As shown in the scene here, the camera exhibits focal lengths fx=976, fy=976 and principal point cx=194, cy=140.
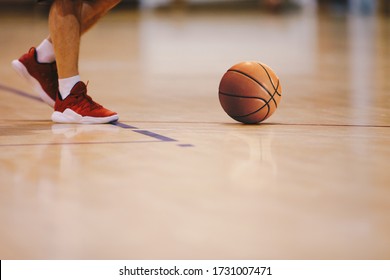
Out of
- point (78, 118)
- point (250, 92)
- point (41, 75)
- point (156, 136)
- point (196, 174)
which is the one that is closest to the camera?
point (196, 174)

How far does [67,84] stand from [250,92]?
0.81 metres

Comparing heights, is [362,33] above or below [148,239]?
above

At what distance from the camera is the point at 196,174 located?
310 centimetres

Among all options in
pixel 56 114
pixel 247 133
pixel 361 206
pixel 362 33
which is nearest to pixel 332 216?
pixel 361 206

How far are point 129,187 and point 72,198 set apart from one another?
210 millimetres

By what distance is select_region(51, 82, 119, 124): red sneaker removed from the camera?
13.9ft

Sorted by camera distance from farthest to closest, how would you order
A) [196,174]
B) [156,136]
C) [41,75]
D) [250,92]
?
[41,75] < [250,92] < [156,136] < [196,174]

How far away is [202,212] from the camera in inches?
103

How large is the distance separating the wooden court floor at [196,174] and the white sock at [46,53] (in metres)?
0.27

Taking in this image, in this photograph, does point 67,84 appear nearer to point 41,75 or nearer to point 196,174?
point 41,75

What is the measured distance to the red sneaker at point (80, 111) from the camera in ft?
13.9

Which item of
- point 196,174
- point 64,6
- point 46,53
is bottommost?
point 196,174

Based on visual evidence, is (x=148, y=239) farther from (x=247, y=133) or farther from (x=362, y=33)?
(x=362, y=33)

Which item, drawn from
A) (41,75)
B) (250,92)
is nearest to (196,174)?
(250,92)
